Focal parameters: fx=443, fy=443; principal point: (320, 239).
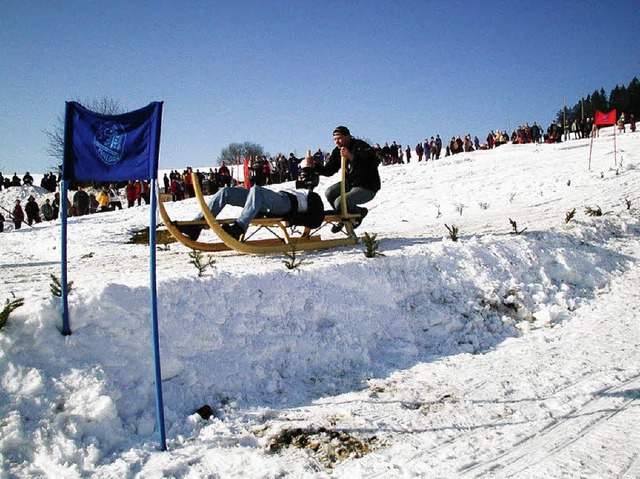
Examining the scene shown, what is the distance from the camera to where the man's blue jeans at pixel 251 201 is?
5379mm

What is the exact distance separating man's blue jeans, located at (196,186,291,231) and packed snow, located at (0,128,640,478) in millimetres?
598

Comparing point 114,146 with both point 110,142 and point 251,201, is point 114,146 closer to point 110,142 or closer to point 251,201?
point 110,142

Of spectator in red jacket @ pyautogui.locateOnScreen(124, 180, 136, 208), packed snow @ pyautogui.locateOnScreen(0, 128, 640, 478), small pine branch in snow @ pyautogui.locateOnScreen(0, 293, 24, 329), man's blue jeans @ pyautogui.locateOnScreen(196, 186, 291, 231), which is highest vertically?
spectator in red jacket @ pyautogui.locateOnScreen(124, 180, 136, 208)

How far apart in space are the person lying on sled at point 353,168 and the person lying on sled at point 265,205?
0.57 metres

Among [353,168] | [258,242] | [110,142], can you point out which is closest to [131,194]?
[258,242]

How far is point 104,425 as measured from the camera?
9.45ft

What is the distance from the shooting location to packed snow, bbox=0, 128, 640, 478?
2609 mm

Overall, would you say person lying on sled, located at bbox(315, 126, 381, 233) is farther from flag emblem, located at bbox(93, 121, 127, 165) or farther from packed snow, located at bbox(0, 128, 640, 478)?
flag emblem, located at bbox(93, 121, 127, 165)

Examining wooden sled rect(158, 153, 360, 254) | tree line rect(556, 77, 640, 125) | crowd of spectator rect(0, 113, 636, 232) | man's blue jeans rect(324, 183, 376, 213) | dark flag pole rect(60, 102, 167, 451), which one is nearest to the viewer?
dark flag pole rect(60, 102, 167, 451)

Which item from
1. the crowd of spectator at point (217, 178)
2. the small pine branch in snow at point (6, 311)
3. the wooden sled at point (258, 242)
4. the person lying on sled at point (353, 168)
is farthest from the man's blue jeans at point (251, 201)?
the crowd of spectator at point (217, 178)

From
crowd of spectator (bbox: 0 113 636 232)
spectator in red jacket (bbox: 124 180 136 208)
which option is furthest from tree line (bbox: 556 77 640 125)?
spectator in red jacket (bbox: 124 180 136 208)

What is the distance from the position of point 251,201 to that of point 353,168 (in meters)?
1.87

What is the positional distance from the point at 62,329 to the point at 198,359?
1.02 m

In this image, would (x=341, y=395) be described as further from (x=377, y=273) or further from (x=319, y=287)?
(x=377, y=273)
